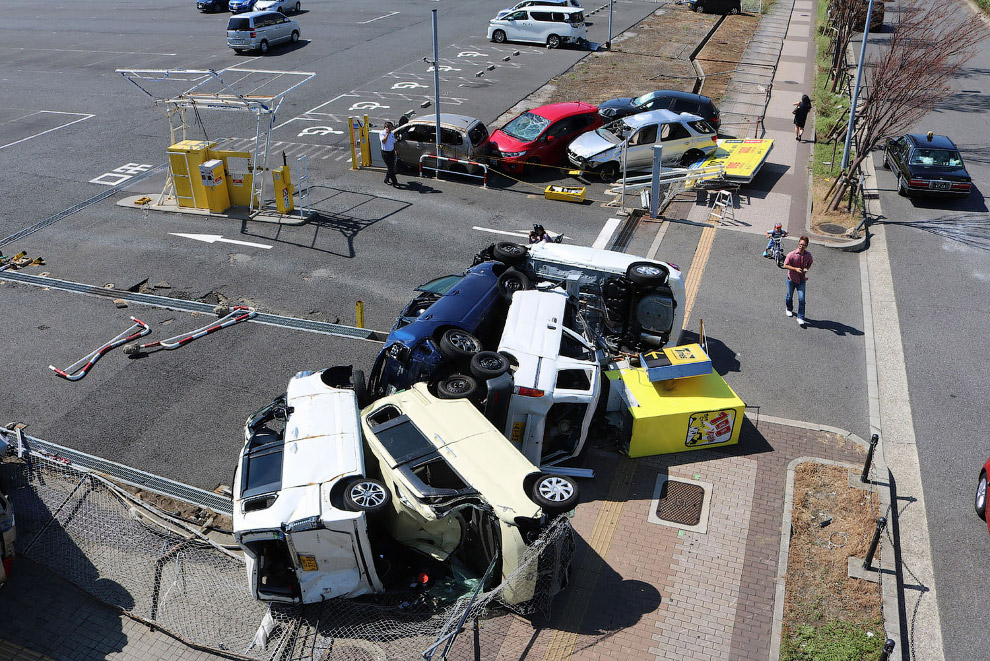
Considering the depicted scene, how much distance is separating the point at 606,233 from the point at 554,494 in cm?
1082

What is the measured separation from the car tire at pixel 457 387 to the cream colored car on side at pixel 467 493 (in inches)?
11.6

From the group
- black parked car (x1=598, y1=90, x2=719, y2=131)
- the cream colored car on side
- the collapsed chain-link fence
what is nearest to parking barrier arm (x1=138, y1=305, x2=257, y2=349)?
the collapsed chain-link fence

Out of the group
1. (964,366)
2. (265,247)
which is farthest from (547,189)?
(964,366)

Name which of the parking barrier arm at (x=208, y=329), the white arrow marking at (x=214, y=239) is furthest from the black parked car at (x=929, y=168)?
the parking barrier arm at (x=208, y=329)

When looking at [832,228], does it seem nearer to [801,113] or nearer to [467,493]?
[801,113]

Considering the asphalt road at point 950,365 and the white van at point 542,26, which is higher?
the white van at point 542,26

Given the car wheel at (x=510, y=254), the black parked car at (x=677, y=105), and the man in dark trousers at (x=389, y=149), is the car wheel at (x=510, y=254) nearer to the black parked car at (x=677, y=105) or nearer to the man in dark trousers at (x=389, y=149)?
the man in dark trousers at (x=389, y=149)

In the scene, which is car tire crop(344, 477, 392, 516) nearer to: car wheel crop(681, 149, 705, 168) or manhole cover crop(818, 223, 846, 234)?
manhole cover crop(818, 223, 846, 234)

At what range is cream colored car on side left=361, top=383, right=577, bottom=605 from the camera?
7734mm

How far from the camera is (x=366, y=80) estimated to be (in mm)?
30234

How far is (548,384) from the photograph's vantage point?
9.81 metres

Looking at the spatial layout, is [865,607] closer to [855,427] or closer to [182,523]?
[855,427]

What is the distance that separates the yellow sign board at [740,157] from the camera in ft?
65.3

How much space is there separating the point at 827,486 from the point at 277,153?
17977mm
